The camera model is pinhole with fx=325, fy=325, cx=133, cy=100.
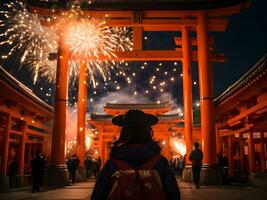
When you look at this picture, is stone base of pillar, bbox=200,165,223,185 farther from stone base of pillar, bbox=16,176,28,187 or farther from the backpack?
the backpack

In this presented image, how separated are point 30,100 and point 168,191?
549 inches

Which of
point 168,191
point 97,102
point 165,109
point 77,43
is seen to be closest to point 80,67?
point 77,43

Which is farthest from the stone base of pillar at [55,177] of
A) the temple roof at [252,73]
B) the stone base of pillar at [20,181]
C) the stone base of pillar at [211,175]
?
the temple roof at [252,73]

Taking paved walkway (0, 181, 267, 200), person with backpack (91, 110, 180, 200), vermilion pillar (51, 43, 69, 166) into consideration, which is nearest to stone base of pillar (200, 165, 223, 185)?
paved walkway (0, 181, 267, 200)

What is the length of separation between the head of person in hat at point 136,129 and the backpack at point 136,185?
10.6 inches

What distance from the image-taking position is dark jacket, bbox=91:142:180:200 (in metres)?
2.72

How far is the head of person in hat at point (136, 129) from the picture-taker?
2.84 m

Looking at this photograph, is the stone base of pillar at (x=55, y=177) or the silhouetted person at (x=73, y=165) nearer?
the stone base of pillar at (x=55, y=177)

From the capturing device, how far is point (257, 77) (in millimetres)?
11117

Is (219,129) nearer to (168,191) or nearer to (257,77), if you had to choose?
(257,77)

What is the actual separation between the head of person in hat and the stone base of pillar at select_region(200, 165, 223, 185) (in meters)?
10.3

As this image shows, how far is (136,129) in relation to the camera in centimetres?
288

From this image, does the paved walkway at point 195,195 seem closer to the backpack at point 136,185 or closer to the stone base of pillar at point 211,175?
the stone base of pillar at point 211,175

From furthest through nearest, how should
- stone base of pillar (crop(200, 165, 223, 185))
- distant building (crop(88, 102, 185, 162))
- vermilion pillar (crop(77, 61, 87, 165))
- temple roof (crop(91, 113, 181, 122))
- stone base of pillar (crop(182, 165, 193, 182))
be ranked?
temple roof (crop(91, 113, 181, 122))
distant building (crop(88, 102, 185, 162))
vermilion pillar (crop(77, 61, 87, 165))
stone base of pillar (crop(182, 165, 193, 182))
stone base of pillar (crop(200, 165, 223, 185))
